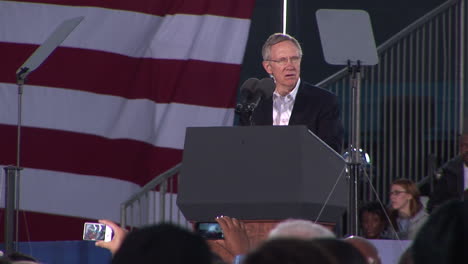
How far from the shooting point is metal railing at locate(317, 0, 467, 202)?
24.3 ft

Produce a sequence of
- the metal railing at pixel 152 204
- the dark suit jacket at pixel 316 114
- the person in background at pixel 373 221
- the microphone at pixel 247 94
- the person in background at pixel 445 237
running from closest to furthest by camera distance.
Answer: the person in background at pixel 445 237 → the microphone at pixel 247 94 → the dark suit jacket at pixel 316 114 → the person in background at pixel 373 221 → the metal railing at pixel 152 204

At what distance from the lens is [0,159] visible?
7.20 meters

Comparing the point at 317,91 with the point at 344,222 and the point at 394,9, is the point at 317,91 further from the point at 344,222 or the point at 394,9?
the point at 394,9

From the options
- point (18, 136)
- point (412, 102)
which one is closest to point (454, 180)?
point (412, 102)

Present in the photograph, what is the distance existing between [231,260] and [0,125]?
4.68 meters

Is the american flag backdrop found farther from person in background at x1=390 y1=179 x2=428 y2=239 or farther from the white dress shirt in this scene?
the white dress shirt

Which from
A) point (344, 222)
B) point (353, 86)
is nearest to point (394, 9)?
point (344, 222)

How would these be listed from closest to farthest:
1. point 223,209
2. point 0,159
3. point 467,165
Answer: point 223,209 → point 467,165 → point 0,159

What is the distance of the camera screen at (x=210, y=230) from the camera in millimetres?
3266

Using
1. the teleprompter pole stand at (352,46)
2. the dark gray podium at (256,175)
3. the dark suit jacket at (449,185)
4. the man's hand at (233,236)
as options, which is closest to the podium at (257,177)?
the dark gray podium at (256,175)

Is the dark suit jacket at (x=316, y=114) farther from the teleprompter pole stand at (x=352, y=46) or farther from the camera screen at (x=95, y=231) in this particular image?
the camera screen at (x=95, y=231)

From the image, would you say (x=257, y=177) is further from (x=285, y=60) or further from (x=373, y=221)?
(x=373, y=221)

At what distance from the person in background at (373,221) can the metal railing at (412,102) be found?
1185mm

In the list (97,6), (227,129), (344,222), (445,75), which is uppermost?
(97,6)
